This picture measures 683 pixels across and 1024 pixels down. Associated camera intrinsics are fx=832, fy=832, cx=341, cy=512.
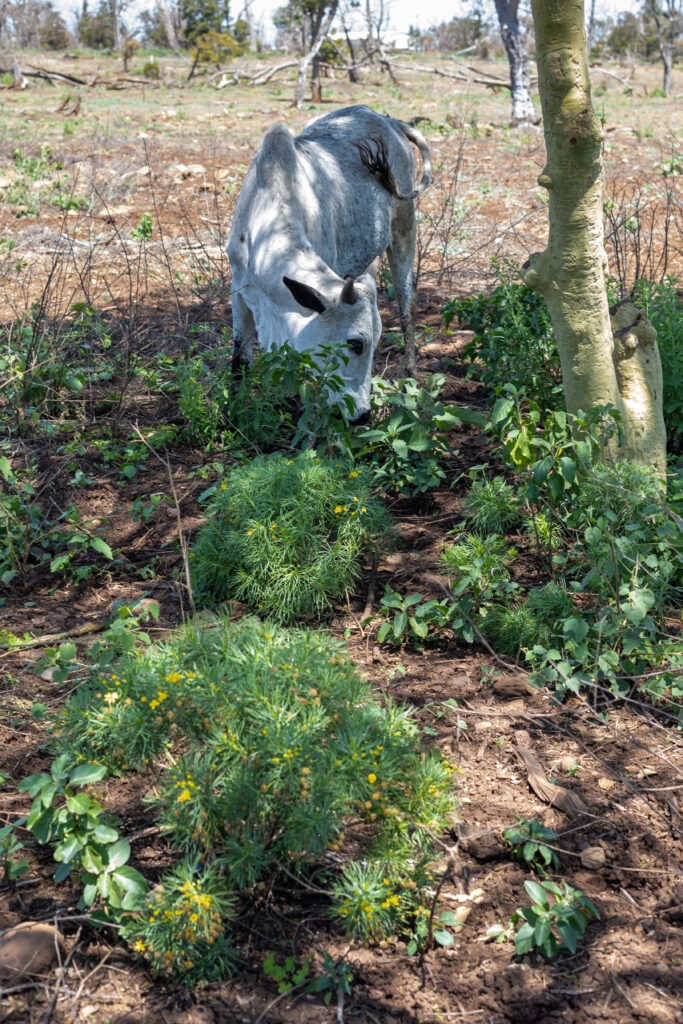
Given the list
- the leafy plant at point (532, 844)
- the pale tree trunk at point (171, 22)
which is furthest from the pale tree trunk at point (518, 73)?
the pale tree trunk at point (171, 22)

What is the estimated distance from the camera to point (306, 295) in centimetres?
421

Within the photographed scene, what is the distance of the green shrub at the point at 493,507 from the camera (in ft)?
11.8

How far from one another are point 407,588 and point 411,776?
55.5 inches

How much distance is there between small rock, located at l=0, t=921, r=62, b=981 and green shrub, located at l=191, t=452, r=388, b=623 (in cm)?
137

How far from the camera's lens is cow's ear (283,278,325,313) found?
13.6 ft

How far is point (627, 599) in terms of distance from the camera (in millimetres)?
2912

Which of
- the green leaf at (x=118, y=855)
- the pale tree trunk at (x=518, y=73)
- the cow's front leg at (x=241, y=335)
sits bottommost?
the green leaf at (x=118, y=855)

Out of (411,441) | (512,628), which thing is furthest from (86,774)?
(411,441)

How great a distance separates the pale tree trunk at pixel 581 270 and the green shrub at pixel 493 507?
1.54ft

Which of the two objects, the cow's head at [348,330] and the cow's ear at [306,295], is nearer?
the cow's ear at [306,295]

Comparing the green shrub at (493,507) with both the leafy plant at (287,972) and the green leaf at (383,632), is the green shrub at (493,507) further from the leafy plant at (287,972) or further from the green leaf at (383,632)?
the leafy plant at (287,972)

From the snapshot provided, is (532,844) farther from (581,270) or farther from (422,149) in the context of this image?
(422,149)

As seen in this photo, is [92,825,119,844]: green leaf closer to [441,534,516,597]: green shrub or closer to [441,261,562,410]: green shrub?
[441,534,516,597]: green shrub

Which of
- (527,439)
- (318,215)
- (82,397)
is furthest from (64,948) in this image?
(318,215)
